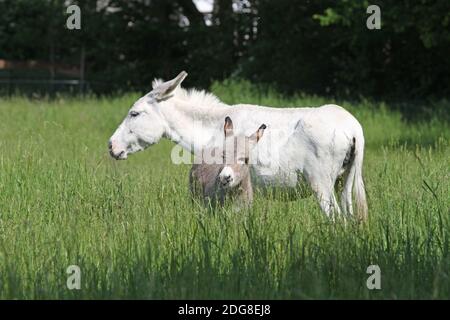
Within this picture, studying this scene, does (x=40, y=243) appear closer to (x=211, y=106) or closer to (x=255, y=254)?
(x=255, y=254)

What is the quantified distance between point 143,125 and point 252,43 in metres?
23.7

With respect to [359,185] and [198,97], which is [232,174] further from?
[198,97]

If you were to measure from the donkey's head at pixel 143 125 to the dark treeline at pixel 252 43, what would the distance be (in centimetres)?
1303

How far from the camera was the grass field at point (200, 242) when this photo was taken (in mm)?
5809

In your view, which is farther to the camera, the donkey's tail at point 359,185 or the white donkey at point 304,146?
the white donkey at point 304,146

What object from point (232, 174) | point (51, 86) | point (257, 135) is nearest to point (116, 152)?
point (257, 135)

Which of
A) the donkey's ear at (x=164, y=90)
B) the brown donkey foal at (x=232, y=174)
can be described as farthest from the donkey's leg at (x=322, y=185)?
the donkey's ear at (x=164, y=90)

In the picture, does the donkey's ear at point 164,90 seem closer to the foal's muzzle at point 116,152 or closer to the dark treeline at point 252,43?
the foal's muzzle at point 116,152

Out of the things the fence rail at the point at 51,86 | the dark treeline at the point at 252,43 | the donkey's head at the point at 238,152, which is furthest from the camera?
the fence rail at the point at 51,86

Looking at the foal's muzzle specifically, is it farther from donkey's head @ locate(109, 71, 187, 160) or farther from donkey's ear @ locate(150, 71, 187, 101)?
donkey's ear @ locate(150, 71, 187, 101)

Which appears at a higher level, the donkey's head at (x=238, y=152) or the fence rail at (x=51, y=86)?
the fence rail at (x=51, y=86)

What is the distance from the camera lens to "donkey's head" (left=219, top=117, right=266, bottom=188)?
7.93 meters

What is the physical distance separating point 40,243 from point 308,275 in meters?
2.11

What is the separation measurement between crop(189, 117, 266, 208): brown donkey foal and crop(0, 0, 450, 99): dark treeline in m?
13.9
